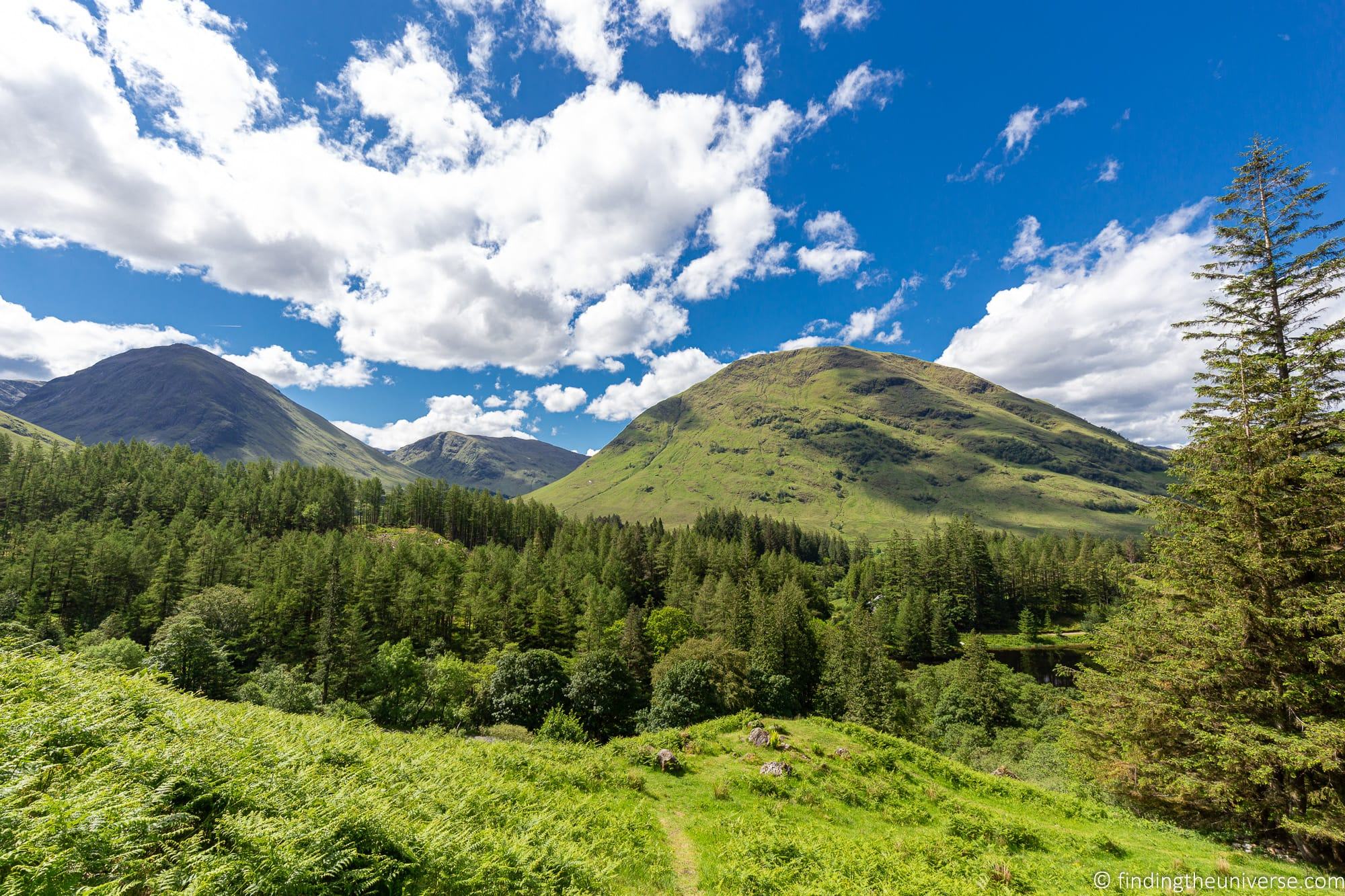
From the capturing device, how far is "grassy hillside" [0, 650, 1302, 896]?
22.9 feet

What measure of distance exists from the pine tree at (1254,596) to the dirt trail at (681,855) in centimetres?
2016

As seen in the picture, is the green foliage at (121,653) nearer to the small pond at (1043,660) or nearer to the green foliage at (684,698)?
the green foliage at (684,698)

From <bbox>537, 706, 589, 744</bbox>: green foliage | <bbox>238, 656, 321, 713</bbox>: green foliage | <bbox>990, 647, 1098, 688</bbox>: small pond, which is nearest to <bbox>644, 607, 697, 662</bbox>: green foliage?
<bbox>537, 706, 589, 744</bbox>: green foliage

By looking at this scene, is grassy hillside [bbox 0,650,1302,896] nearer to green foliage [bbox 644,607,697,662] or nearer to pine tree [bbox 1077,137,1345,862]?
pine tree [bbox 1077,137,1345,862]

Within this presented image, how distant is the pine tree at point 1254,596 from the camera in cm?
1727

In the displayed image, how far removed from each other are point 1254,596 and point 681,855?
84.7 feet

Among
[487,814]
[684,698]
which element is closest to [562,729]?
[684,698]

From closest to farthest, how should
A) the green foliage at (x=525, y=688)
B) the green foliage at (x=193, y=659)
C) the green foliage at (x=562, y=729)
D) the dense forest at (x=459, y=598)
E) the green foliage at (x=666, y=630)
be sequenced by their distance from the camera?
the green foliage at (x=562, y=729) < the green foliage at (x=525, y=688) < the green foliage at (x=193, y=659) < the dense forest at (x=459, y=598) < the green foliage at (x=666, y=630)

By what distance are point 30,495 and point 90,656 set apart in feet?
328

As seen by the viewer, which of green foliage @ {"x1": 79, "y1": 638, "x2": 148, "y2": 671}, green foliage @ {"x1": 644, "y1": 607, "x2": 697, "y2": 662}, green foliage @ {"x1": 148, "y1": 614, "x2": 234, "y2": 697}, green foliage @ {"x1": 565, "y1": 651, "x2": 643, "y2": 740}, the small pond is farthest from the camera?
the small pond

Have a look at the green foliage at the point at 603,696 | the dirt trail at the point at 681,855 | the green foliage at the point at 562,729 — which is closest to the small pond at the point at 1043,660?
the green foliage at the point at 603,696

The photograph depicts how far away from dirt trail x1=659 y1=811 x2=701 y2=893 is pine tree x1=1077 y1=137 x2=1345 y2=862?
2016 cm

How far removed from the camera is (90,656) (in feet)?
136

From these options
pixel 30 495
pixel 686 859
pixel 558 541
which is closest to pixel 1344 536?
pixel 686 859
